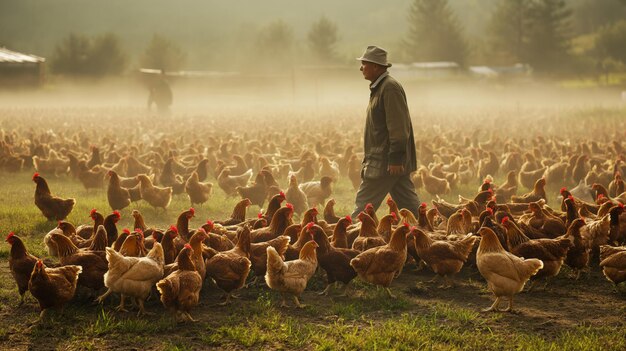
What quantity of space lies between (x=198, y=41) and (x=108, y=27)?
4124 centimetres

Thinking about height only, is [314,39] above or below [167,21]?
below

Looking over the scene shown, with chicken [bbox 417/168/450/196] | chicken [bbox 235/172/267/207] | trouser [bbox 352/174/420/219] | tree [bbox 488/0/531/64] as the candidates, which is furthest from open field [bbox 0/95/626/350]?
tree [bbox 488/0/531/64]

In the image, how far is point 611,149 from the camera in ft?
55.7

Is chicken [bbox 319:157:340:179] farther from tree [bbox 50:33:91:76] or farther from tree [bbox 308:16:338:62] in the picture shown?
tree [bbox 308:16:338:62]

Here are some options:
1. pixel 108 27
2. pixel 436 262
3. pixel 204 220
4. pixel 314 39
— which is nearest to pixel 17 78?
pixel 204 220

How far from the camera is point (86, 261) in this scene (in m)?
6.84

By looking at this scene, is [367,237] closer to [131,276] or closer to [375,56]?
[375,56]

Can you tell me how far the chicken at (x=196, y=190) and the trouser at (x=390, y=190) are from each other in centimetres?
417

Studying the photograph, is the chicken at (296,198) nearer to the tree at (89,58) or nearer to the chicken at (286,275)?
the chicken at (286,275)

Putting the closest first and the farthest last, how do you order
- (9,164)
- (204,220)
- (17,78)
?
(204,220)
(9,164)
(17,78)

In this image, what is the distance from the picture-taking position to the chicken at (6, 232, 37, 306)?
6.56m

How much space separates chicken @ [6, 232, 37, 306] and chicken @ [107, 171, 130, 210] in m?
4.77

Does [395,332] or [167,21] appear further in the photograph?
[167,21]

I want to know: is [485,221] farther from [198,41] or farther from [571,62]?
[198,41]
